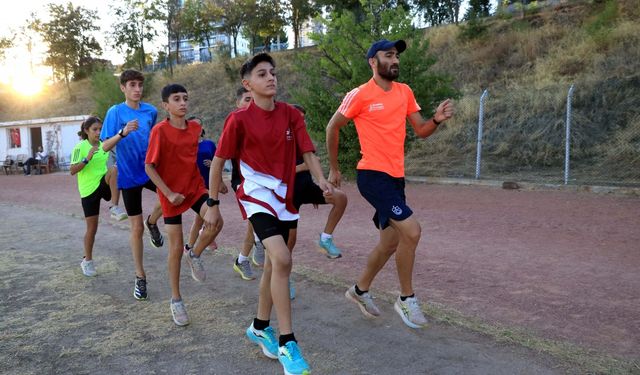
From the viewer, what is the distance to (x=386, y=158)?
13.4 ft

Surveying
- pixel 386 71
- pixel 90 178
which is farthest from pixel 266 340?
pixel 90 178

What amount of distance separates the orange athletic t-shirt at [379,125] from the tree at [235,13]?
3845 centimetres

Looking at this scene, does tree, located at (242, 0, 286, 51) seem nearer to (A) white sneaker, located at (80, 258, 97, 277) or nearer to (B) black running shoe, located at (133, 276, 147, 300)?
(A) white sneaker, located at (80, 258, 97, 277)

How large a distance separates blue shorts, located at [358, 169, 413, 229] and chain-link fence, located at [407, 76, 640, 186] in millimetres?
10520

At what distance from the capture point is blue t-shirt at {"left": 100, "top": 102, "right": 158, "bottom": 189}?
4949mm

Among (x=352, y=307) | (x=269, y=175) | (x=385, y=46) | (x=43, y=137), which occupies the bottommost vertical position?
(x=352, y=307)

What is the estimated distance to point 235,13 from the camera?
41344mm

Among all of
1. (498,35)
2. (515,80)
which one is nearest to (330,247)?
(515,80)

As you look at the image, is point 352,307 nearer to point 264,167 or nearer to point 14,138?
point 264,167

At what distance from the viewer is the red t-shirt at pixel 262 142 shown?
3.40 metres

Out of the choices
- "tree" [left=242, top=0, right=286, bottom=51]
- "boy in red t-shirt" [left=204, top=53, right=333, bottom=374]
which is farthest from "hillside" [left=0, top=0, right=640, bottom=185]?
"tree" [left=242, top=0, right=286, bottom=51]

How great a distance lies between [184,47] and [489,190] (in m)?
67.3

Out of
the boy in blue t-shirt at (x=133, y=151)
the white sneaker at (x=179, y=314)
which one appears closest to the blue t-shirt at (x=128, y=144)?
the boy in blue t-shirt at (x=133, y=151)

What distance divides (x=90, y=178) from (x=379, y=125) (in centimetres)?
350
